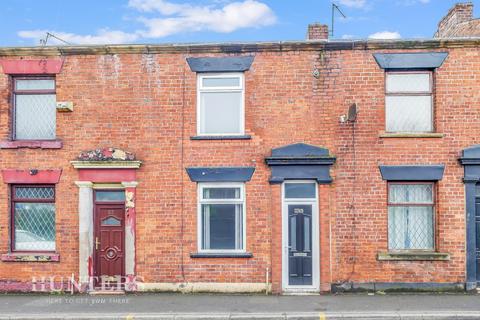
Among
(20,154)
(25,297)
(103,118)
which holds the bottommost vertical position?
(25,297)

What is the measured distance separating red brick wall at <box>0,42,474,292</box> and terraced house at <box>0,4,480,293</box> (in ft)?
0.11

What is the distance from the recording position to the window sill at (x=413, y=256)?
35.5ft

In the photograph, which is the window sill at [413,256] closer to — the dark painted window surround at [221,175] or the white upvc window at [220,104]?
the dark painted window surround at [221,175]

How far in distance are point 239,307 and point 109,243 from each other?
3719 mm

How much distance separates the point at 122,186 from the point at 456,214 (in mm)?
7811

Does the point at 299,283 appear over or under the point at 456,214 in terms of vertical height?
under

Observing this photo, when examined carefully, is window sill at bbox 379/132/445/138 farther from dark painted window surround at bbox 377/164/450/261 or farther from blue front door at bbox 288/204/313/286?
blue front door at bbox 288/204/313/286

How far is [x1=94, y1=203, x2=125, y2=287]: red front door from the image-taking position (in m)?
11.4

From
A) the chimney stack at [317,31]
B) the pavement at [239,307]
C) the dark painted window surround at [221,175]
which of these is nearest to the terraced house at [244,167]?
the dark painted window surround at [221,175]

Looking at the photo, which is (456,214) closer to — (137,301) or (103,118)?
(137,301)

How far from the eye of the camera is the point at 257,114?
37.0 feet

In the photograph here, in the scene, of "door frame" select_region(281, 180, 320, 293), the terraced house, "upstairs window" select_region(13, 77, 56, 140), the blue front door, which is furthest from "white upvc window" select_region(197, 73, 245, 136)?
"upstairs window" select_region(13, 77, 56, 140)

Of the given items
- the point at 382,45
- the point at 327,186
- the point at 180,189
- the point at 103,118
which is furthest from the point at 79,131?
the point at 382,45

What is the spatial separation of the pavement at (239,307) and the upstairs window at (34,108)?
3880mm
